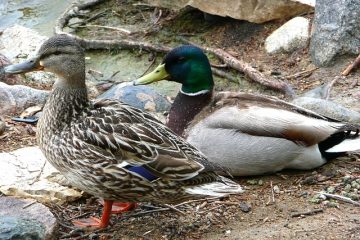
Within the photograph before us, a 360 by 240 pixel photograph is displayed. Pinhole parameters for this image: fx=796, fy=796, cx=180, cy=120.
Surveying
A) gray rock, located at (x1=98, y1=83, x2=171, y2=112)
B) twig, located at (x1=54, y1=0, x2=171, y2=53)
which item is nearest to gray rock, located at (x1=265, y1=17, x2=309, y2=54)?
twig, located at (x1=54, y1=0, x2=171, y2=53)

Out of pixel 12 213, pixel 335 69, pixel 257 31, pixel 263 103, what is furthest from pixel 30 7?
pixel 12 213

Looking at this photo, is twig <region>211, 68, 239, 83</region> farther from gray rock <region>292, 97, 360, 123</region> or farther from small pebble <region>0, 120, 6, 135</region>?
small pebble <region>0, 120, 6, 135</region>

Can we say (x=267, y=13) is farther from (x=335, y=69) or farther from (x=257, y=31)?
(x=335, y=69)

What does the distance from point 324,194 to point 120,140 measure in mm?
1439

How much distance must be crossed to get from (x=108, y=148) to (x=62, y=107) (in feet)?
1.44

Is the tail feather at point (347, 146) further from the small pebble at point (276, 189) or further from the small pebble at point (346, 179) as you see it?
the small pebble at point (276, 189)

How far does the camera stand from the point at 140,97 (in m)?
6.61

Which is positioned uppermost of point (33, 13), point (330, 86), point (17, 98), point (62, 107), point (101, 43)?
point (62, 107)

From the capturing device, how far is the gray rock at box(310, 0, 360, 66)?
299 inches

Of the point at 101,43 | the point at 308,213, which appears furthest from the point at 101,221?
the point at 101,43

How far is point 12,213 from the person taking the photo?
4.50 metres

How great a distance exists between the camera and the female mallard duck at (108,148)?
4.47 meters

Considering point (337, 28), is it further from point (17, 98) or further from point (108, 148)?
point (108, 148)

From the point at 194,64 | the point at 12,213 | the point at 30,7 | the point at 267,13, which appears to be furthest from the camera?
the point at 30,7
